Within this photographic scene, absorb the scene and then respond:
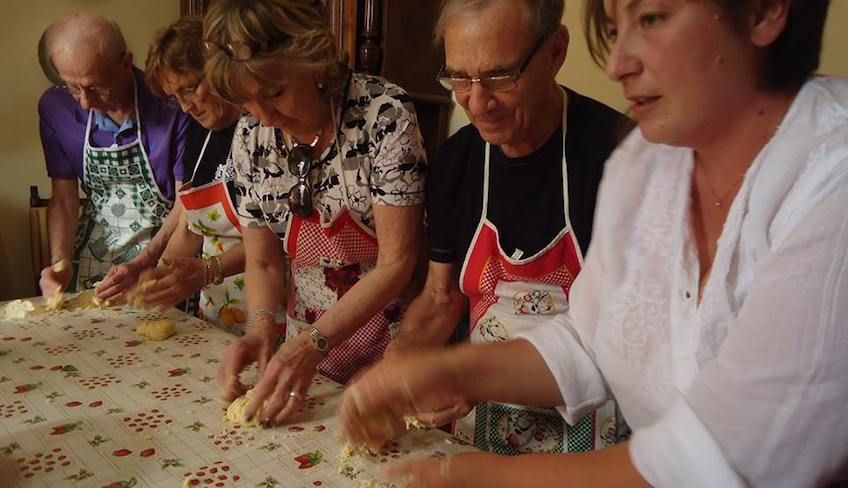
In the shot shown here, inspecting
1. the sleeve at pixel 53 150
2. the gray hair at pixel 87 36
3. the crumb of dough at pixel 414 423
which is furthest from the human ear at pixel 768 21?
the sleeve at pixel 53 150

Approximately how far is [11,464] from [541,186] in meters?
1.05

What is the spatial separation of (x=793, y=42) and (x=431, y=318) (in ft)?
3.19

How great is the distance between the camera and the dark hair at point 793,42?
0.65m

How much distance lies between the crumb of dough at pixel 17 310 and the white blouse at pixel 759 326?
1578 mm

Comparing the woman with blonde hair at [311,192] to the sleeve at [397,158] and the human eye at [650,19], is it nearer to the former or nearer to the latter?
the sleeve at [397,158]

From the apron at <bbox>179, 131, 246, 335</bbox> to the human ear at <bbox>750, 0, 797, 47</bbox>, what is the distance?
1492 millimetres

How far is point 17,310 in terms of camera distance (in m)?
1.69

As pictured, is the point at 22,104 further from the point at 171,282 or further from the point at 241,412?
the point at 241,412

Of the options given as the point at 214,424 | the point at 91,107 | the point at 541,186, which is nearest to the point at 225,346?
the point at 214,424

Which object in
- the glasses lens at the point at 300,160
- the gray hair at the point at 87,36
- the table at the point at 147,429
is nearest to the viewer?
the table at the point at 147,429

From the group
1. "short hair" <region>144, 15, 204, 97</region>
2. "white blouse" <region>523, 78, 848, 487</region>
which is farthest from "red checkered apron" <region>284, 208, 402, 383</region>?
"white blouse" <region>523, 78, 848, 487</region>

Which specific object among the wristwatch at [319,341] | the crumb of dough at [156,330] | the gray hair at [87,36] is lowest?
the crumb of dough at [156,330]

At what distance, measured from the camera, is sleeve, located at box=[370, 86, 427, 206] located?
4.70ft

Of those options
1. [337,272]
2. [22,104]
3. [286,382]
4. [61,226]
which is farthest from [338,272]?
[22,104]
